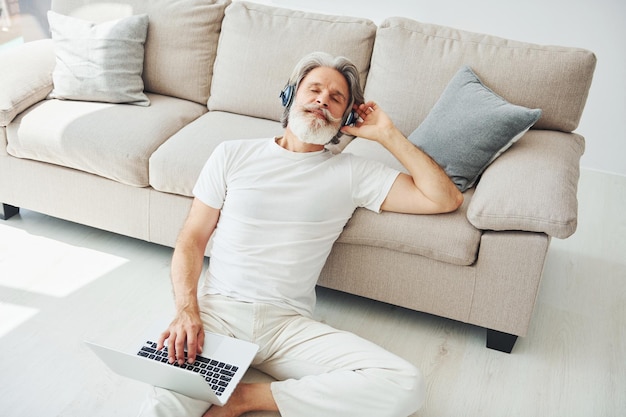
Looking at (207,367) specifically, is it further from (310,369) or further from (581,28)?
(581,28)

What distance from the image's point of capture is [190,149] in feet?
7.95

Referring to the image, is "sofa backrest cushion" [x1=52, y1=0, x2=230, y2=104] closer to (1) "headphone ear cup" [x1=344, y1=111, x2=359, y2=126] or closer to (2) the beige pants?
(1) "headphone ear cup" [x1=344, y1=111, x2=359, y2=126]

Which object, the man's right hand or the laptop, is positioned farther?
the man's right hand

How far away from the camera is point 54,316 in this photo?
7.29ft

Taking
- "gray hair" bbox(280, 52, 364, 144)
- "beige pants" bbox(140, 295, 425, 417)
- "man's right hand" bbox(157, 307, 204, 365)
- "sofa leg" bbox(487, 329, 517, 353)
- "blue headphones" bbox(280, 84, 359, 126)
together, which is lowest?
"sofa leg" bbox(487, 329, 517, 353)

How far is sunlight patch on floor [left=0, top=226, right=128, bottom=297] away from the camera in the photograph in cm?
237

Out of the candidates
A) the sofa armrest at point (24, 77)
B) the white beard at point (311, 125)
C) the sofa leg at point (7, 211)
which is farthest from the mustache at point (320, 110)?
the sofa leg at point (7, 211)

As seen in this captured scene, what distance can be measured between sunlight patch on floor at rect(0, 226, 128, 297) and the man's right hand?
75 centimetres

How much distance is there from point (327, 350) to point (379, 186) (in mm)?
536

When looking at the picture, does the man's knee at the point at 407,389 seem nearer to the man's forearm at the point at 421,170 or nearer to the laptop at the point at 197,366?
the laptop at the point at 197,366

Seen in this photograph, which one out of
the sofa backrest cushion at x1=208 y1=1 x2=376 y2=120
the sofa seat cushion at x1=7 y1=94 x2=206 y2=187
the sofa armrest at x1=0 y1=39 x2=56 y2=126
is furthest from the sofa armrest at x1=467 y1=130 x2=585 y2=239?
the sofa armrest at x1=0 y1=39 x2=56 y2=126

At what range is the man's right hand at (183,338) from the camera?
5.66 ft

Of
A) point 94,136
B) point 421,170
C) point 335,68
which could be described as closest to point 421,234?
point 421,170

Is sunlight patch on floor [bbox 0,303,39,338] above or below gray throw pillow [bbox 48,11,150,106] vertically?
below
